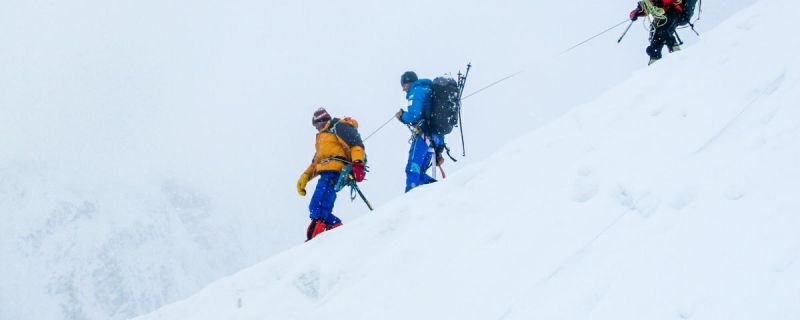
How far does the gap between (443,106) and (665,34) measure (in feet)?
14.4

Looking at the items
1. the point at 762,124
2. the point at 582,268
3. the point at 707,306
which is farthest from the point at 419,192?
the point at 707,306

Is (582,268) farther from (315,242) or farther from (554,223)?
(315,242)

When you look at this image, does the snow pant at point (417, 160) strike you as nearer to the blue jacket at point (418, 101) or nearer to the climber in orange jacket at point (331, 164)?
the blue jacket at point (418, 101)

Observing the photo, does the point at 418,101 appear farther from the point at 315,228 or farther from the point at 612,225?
the point at 612,225

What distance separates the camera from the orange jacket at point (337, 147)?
9.69 m

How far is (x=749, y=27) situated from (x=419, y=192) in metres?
5.03

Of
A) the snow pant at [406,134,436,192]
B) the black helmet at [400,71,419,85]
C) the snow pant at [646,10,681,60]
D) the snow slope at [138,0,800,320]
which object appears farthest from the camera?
the snow pant at [646,10,681,60]

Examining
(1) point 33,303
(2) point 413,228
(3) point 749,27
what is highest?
(2) point 413,228

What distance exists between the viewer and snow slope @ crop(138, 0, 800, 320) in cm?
356

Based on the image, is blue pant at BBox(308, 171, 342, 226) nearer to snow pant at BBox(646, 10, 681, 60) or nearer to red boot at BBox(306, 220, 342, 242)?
red boot at BBox(306, 220, 342, 242)

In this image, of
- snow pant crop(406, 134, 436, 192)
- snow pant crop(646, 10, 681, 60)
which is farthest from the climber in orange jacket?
snow pant crop(646, 10, 681, 60)

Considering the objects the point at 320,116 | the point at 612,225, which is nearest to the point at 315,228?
the point at 320,116

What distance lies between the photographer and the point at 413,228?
20.0ft

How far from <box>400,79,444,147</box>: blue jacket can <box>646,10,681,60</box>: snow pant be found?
4.31 m
